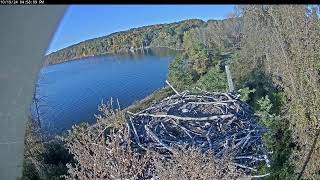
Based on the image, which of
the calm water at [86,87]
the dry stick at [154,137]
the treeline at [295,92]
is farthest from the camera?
the calm water at [86,87]

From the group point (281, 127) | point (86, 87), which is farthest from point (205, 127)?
point (86, 87)

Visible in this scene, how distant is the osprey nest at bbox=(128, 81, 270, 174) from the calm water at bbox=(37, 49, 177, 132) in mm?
1724

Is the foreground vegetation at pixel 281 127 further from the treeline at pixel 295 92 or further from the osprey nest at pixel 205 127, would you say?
the osprey nest at pixel 205 127

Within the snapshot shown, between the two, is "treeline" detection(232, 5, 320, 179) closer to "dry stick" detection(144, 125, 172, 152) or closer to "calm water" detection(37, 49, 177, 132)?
"dry stick" detection(144, 125, 172, 152)

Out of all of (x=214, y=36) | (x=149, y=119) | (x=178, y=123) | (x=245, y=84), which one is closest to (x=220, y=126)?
(x=178, y=123)

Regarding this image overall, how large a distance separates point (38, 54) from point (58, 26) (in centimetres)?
20

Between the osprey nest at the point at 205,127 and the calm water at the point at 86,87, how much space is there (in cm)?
172

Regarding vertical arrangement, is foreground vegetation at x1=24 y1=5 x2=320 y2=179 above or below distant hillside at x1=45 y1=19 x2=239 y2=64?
below

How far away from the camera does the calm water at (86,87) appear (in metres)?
6.85

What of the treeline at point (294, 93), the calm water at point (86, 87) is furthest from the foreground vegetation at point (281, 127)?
the calm water at point (86, 87)

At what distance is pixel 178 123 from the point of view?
5.04 metres

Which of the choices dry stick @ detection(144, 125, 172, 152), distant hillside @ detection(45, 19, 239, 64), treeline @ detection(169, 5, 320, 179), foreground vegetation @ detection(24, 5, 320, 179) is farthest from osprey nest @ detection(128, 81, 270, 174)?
distant hillside @ detection(45, 19, 239, 64)

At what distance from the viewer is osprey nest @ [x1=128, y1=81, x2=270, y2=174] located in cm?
431

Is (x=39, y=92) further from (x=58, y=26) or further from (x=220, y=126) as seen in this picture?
(x=58, y=26)
